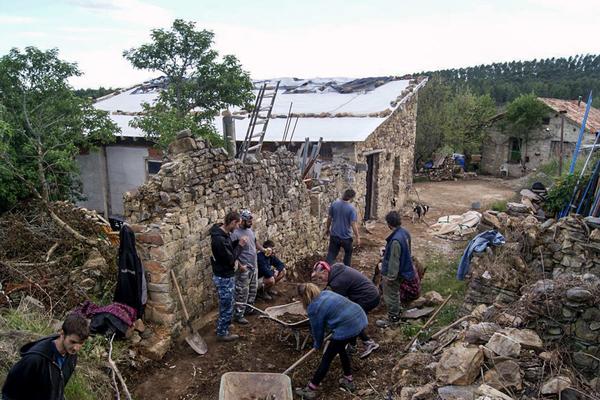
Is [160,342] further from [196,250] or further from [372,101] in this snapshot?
[372,101]

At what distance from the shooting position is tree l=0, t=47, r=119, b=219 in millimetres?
8961

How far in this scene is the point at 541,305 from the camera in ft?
14.4

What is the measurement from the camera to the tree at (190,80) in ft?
33.6

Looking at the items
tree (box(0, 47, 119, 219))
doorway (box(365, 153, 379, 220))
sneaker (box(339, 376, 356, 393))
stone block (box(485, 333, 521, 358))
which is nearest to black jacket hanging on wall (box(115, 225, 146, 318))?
sneaker (box(339, 376, 356, 393))

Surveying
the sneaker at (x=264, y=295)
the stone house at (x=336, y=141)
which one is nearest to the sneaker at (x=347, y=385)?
the sneaker at (x=264, y=295)

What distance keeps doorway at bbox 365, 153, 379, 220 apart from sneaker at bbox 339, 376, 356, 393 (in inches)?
363

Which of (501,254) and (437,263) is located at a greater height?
(501,254)

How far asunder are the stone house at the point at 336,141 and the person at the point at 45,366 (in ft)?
25.4

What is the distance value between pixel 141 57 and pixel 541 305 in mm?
9884

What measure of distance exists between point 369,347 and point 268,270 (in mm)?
2307

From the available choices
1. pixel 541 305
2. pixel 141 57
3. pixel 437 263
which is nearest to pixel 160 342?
pixel 541 305

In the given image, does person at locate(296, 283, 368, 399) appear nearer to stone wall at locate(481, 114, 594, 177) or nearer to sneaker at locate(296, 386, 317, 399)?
sneaker at locate(296, 386, 317, 399)

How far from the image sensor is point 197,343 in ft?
18.9

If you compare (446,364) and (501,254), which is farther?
(501,254)
